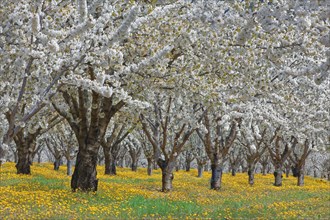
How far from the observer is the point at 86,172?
19078 millimetres

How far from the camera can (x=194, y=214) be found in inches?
544

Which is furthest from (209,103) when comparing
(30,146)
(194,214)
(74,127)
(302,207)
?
(30,146)

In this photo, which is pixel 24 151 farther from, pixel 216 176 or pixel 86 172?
pixel 216 176

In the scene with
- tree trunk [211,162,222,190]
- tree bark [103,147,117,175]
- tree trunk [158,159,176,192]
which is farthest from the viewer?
tree bark [103,147,117,175]

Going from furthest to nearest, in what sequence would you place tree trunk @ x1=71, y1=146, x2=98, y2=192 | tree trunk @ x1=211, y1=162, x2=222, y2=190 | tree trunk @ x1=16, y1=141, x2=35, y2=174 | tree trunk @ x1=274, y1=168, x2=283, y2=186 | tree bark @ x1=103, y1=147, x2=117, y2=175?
tree bark @ x1=103, y1=147, x2=117, y2=175, tree trunk @ x1=274, y1=168, x2=283, y2=186, tree trunk @ x1=16, y1=141, x2=35, y2=174, tree trunk @ x1=211, y1=162, x2=222, y2=190, tree trunk @ x1=71, y1=146, x2=98, y2=192

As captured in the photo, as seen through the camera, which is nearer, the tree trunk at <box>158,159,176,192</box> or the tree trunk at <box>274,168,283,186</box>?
the tree trunk at <box>158,159,176,192</box>

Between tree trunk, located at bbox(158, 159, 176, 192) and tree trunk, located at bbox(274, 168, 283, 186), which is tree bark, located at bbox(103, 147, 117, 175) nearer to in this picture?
tree trunk, located at bbox(158, 159, 176, 192)

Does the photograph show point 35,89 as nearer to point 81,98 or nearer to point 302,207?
point 81,98

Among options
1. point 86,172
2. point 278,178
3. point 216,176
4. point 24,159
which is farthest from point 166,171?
point 278,178

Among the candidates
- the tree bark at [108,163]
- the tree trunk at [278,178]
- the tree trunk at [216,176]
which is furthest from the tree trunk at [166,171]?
the tree trunk at [278,178]

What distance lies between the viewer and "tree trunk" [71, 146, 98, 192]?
19.0 meters

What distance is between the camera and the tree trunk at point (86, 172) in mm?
18953

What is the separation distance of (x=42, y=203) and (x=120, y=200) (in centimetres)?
402

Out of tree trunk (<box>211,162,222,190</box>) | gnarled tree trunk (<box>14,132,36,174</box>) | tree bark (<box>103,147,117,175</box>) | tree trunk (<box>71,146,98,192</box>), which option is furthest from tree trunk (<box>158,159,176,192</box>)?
tree bark (<box>103,147,117,175</box>)
